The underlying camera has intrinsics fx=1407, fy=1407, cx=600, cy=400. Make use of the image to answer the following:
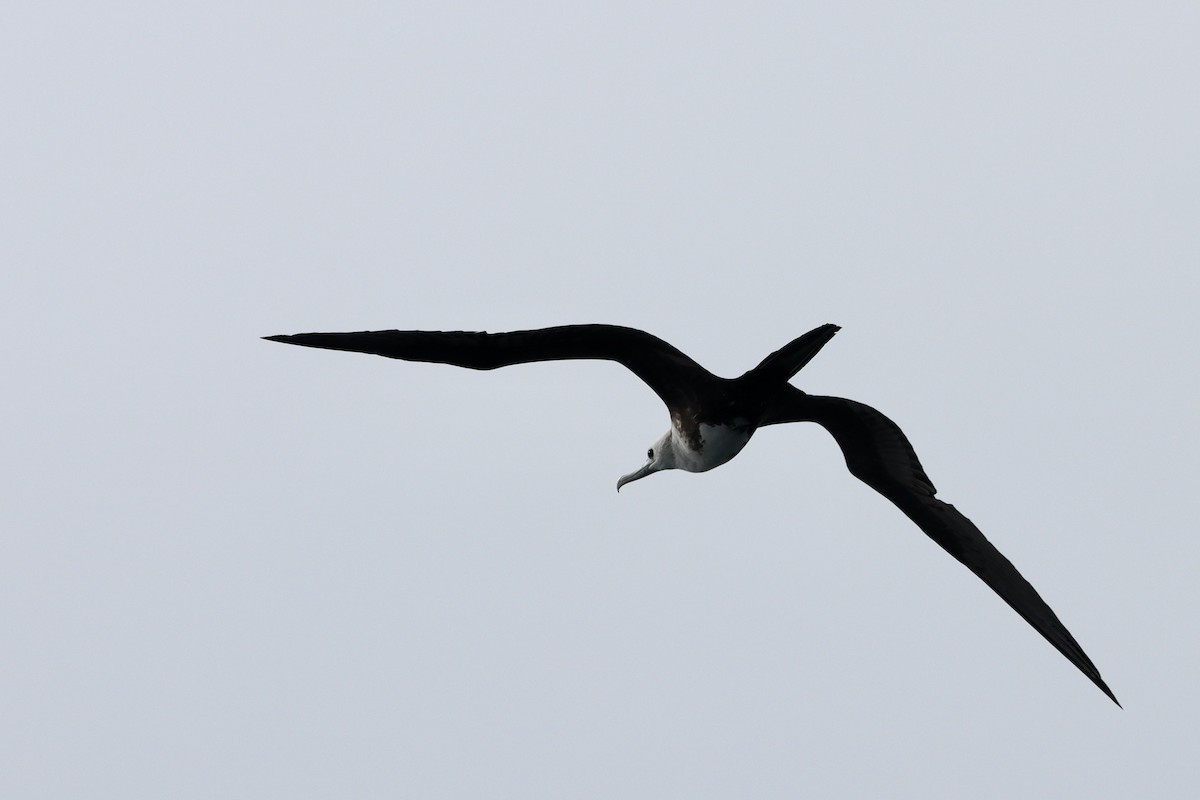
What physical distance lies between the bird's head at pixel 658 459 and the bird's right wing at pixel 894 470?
1.00m

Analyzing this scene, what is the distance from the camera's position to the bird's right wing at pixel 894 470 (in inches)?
500

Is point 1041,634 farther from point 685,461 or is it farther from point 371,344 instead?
point 371,344

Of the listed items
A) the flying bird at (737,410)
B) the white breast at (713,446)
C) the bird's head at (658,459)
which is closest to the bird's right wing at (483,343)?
the flying bird at (737,410)

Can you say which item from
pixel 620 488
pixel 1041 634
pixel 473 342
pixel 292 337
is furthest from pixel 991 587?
pixel 292 337

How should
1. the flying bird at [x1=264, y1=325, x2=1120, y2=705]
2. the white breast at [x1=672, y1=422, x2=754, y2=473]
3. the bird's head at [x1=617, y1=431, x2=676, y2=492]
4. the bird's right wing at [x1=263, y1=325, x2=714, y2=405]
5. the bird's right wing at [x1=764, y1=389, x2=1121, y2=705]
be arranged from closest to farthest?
Answer: 1. the bird's right wing at [x1=263, y1=325, x2=714, y2=405]
2. the flying bird at [x1=264, y1=325, x2=1120, y2=705]
3. the white breast at [x1=672, y1=422, x2=754, y2=473]
4. the bird's right wing at [x1=764, y1=389, x2=1121, y2=705]
5. the bird's head at [x1=617, y1=431, x2=676, y2=492]

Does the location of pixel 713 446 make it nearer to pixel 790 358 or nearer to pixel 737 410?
pixel 737 410

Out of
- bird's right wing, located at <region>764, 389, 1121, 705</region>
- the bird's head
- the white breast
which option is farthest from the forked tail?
the bird's head

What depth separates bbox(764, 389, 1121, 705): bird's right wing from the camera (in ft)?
41.6

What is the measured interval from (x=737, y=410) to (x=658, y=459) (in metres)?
1.64

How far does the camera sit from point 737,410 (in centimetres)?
1230

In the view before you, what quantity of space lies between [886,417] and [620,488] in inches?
109

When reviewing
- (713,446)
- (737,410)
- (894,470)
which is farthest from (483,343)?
(894,470)

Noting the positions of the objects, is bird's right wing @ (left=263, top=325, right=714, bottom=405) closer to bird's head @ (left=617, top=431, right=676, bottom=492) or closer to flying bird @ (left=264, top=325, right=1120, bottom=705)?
flying bird @ (left=264, top=325, right=1120, bottom=705)

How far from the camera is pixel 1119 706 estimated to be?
1080 cm
